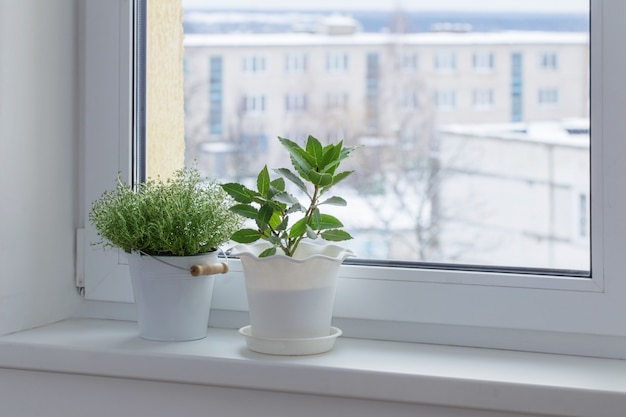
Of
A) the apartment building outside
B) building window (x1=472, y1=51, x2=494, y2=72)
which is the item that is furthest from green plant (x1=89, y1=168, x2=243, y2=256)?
building window (x1=472, y1=51, x2=494, y2=72)

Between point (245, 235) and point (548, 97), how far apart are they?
0.84 m

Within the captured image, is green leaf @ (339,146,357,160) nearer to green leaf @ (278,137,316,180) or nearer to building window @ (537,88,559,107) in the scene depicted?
green leaf @ (278,137,316,180)

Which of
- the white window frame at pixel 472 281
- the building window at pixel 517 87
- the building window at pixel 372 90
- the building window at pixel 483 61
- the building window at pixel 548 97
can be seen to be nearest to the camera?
the white window frame at pixel 472 281

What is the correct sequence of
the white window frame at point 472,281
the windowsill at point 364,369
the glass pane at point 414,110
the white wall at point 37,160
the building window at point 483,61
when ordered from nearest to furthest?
1. the windowsill at point 364,369
2. the white window frame at point 472,281
3. the white wall at point 37,160
4. the glass pane at point 414,110
5. the building window at point 483,61

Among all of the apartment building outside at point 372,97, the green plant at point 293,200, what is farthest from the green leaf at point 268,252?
the apartment building outside at point 372,97

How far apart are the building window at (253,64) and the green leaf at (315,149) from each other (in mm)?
857

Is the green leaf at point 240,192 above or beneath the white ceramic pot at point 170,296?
above

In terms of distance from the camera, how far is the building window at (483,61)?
167cm

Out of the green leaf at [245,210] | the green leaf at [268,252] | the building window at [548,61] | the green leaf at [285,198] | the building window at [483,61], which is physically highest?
the building window at [483,61]

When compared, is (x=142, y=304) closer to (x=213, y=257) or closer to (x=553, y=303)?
(x=213, y=257)

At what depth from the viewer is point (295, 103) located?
1.70 m

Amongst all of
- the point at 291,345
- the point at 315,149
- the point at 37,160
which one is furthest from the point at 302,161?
the point at 37,160

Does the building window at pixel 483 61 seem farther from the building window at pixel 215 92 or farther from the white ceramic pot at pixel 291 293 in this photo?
the white ceramic pot at pixel 291 293

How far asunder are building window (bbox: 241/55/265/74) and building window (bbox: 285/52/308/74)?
0.21 ft
